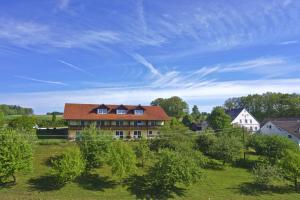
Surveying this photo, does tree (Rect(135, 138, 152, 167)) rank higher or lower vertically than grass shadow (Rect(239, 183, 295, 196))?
higher

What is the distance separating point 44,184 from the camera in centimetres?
3656

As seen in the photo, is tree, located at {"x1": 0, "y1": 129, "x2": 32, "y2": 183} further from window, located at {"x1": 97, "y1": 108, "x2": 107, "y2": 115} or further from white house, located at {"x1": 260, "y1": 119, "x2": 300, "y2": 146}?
white house, located at {"x1": 260, "y1": 119, "x2": 300, "y2": 146}

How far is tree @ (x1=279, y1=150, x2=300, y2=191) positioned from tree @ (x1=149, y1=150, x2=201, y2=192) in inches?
472

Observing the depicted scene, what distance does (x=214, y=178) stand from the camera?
43.0 metres

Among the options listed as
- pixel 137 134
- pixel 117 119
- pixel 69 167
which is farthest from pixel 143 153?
pixel 137 134

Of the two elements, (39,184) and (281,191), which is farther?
(281,191)

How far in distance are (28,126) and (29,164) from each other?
18643mm

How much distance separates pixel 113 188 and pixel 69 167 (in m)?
5.42

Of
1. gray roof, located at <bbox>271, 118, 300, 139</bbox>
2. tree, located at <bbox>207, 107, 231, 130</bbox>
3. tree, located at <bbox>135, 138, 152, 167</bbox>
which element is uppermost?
tree, located at <bbox>207, 107, 231, 130</bbox>

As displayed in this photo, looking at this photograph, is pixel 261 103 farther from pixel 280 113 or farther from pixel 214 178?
pixel 214 178

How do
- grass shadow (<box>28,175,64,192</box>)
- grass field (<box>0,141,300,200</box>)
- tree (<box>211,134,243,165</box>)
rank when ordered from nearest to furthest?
grass field (<box>0,141,300,200</box>) < grass shadow (<box>28,175,64,192</box>) < tree (<box>211,134,243,165</box>)

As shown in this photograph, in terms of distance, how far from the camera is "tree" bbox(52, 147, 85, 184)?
35719 mm

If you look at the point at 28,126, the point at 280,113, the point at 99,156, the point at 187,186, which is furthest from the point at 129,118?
the point at 280,113

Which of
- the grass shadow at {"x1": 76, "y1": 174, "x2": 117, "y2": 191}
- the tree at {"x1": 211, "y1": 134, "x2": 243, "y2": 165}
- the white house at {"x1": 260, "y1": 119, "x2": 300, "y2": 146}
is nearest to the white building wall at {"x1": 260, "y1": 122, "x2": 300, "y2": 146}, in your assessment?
the white house at {"x1": 260, "y1": 119, "x2": 300, "y2": 146}
